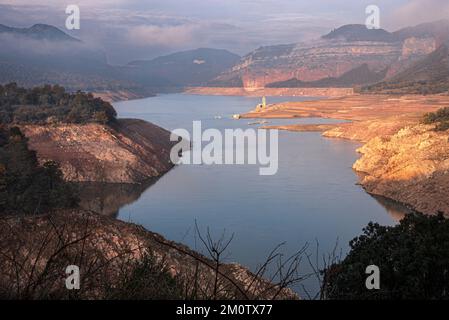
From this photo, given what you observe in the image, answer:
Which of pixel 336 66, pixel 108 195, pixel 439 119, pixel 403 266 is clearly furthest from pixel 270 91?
pixel 403 266

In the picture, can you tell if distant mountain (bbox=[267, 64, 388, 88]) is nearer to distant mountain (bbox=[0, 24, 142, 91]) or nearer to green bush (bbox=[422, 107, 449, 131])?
distant mountain (bbox=[0, 24, 142, 91])

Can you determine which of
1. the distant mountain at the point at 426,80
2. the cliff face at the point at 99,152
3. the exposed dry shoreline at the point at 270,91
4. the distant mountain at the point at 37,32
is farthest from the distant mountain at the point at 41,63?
the cliff face at the point at 99,152

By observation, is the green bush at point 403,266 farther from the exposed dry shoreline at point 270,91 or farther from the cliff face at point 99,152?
the exposed dry shoreline at point 270,91

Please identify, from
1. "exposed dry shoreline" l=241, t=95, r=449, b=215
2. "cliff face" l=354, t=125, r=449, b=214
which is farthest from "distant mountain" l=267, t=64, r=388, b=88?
"cliff face" l=354, t=125, r=449, b=214

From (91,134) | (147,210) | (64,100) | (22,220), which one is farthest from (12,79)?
(22,220)

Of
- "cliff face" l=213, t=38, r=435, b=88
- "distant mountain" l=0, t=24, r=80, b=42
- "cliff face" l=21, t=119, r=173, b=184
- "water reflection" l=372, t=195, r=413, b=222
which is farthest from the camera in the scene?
"distant mountain" l=0, t=24, r=80, b=42

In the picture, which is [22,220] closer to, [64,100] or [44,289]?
[44,289]
